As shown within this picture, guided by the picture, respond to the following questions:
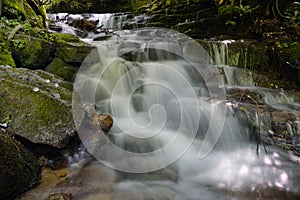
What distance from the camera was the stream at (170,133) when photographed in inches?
105

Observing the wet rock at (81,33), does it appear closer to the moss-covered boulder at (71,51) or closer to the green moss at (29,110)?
the moss-covered boulder at (71,51)

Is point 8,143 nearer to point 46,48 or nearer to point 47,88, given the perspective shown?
point 47,88

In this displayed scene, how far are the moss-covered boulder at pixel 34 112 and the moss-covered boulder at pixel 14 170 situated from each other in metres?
0.29

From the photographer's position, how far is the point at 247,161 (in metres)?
3.27

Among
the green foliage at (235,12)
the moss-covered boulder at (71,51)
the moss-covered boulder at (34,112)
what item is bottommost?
the moss-covered boulder at (34,112)

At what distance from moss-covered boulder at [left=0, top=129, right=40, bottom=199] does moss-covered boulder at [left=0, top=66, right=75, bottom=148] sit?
0.94 feet

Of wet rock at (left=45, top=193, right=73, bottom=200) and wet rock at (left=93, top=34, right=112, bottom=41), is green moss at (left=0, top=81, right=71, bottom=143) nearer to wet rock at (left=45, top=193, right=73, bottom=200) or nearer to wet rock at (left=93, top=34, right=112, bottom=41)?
wet rock at (left=45, top=193, right=73, bottom=200)

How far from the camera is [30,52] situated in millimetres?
4270

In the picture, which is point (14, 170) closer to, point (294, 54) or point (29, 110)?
point (29, 110)

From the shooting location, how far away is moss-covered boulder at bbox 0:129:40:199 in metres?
2.14

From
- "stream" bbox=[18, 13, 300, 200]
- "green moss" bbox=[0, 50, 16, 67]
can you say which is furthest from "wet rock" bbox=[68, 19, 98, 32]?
"green moss" bbox=[0, 50, 16, 67]

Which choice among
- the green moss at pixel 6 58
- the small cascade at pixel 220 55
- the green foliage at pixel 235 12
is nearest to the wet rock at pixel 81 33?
the green moss at pixel 6 58

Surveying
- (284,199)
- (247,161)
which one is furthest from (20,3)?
(284,199)

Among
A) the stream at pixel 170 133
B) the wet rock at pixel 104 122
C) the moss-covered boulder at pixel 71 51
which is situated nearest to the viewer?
the stream at pixel 170 133
